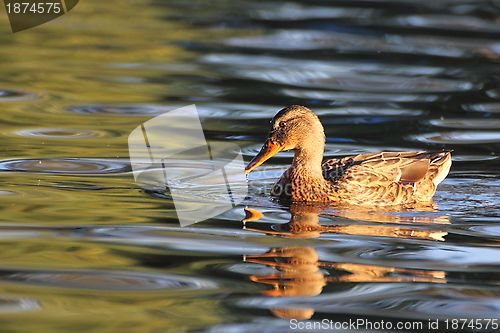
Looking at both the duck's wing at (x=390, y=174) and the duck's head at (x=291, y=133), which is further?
the duck's head at (x=291, y=133)

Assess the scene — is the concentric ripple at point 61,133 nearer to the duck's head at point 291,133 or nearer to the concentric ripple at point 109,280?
the duck's head at point 291,133

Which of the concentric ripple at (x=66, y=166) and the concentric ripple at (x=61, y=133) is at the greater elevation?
the concentric ripple at (x=61, y=133)

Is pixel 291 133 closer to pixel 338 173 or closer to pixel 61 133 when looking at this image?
pixel 338 173

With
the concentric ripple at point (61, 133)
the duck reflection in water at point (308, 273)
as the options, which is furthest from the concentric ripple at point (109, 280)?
the concentric ripple at point (61, 133)

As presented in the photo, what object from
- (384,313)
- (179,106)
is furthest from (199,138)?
(384,313)

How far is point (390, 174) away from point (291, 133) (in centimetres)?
118

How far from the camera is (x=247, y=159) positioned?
9586 millimetres

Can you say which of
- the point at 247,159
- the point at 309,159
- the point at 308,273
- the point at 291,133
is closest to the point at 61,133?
the point at 247,159

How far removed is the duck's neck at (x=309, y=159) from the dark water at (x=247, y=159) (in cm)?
55

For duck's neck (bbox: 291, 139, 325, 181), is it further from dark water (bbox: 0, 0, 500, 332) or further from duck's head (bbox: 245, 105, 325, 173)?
dark water (bbox: 0, 0, 500, 332)

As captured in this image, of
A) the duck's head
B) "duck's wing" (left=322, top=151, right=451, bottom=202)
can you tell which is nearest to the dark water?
"duck's wing" (left=322, top=151, right=451, bottom=202)

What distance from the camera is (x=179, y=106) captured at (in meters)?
11.9

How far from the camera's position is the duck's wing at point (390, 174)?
26.8 feet

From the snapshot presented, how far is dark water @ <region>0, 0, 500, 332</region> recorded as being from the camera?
5.08 metres
